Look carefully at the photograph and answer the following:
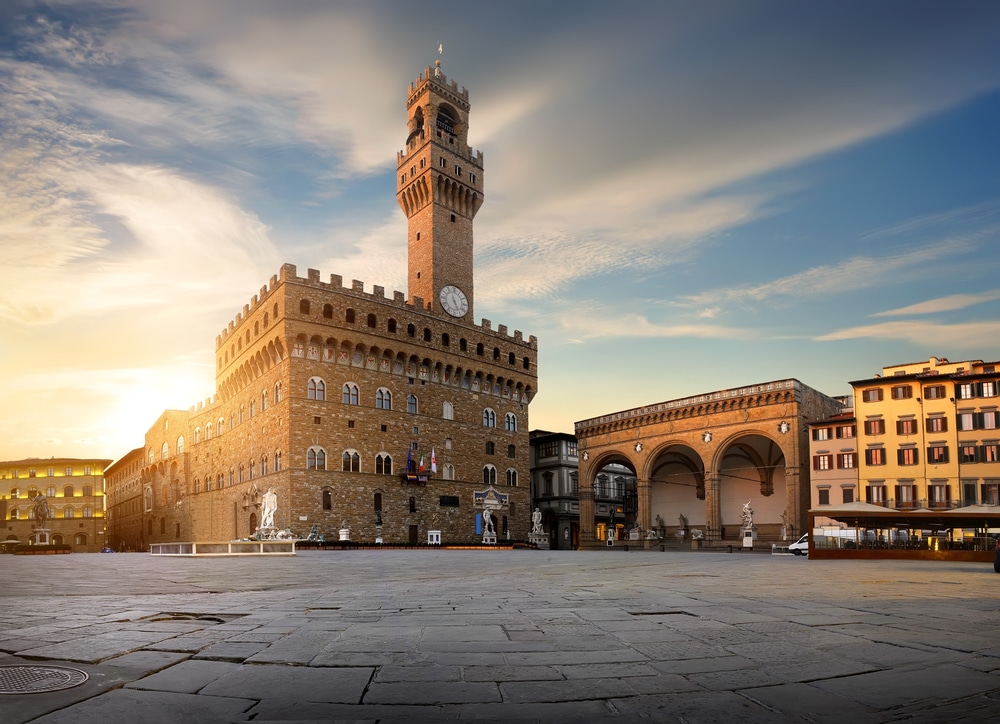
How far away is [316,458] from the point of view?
44.1 m

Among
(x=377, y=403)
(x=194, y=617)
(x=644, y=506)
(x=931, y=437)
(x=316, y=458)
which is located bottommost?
(x=644, y=506)

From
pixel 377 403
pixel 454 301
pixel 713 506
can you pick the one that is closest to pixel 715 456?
pixel 713 506

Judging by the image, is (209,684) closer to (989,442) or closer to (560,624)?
(560,624)

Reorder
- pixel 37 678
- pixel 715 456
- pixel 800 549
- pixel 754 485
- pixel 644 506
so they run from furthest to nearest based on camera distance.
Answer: pixel 644 506
pixel 754 485
pixel 715 456
pixel 800 549
pixel 37 678

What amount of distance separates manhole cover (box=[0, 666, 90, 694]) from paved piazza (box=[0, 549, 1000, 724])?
0.49 ft

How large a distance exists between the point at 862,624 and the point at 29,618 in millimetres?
7459

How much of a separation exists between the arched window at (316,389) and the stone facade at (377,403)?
0.06 metres

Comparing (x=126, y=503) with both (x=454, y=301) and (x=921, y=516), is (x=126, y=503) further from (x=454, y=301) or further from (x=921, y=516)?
(x=921, y=516)

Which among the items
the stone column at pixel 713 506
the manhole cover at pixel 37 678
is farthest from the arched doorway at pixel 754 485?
the manhole cover at pixel 37 678

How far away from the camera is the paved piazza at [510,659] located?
373cm

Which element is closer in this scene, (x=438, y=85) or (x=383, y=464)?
(x=383, y=464)

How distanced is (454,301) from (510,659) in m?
50.1

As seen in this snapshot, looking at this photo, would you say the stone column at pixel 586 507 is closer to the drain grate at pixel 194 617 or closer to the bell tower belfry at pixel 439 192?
the bell tower belfry at pixel 439 192

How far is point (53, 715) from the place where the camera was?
A: 3531mm
